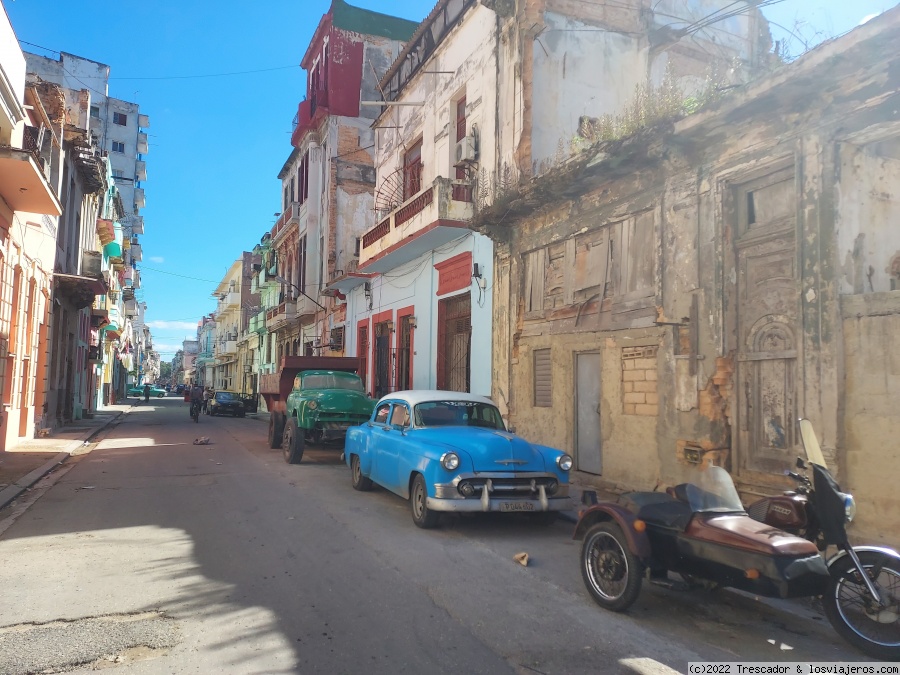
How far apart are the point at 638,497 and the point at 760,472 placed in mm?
3791

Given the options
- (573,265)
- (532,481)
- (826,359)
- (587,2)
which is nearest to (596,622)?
(532,481)

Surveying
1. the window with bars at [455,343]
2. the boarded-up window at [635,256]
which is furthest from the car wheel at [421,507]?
the window with bars at [455,343]

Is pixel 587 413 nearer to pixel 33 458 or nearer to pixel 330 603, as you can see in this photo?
pixel 330 603

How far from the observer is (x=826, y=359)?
22.4 feet

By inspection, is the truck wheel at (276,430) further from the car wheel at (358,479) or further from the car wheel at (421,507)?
the car wheel at (421,507)

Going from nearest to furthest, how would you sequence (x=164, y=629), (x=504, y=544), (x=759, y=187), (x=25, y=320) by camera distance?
1. (x=164, y=629)
2. (x=504, y=544)
3. (x=759, y=187)
4. (x=25, y=320)

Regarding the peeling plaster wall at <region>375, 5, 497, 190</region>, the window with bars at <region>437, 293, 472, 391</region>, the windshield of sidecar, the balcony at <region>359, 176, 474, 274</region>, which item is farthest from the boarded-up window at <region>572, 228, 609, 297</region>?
the windshield of sidecar

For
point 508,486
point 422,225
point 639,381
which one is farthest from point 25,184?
point 639,381

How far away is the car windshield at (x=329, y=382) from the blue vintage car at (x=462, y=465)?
A: 6.07 metres

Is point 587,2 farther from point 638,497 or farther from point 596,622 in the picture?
point 596,622

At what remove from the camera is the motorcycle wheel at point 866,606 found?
3.86 meters

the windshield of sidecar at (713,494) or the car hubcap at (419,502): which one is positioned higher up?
the windshield of sidecar at (713,494)

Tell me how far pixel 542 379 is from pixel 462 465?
574cm

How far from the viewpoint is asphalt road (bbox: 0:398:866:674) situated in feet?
12.5
